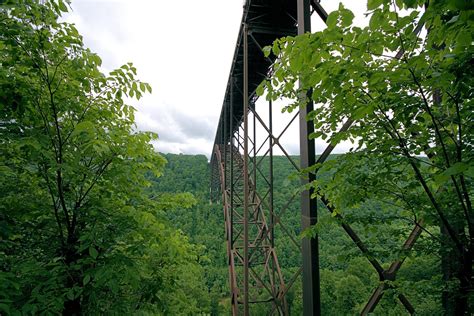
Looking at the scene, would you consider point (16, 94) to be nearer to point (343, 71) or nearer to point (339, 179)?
point (343, 71)

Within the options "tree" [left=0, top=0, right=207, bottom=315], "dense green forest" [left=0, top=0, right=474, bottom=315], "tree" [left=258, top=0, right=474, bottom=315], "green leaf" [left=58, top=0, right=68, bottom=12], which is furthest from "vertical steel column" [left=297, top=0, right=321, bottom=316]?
"green leaf" [left=58, top=0, right=68, bottom=12]

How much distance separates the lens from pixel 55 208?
96.7 inches

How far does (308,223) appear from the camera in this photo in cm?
323

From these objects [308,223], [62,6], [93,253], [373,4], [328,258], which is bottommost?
[328,258]

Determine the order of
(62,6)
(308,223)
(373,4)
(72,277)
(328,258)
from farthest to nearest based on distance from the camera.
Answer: (328,258)
(308,223)
(72,277)
(62,6)
(373,4)

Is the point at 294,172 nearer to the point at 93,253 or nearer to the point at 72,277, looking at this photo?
the point at 93,253

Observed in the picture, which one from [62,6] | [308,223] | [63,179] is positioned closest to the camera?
[62,6]

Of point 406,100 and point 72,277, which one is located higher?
point 406,100

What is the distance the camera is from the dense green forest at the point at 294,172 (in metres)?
1.51

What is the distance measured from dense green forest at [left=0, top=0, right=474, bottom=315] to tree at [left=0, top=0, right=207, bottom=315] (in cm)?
2

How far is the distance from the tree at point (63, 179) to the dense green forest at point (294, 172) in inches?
0.7

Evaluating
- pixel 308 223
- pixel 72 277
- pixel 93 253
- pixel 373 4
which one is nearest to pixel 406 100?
pixel 373 4

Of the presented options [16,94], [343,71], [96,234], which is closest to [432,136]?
[343,71]

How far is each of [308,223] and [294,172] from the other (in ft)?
3.22
